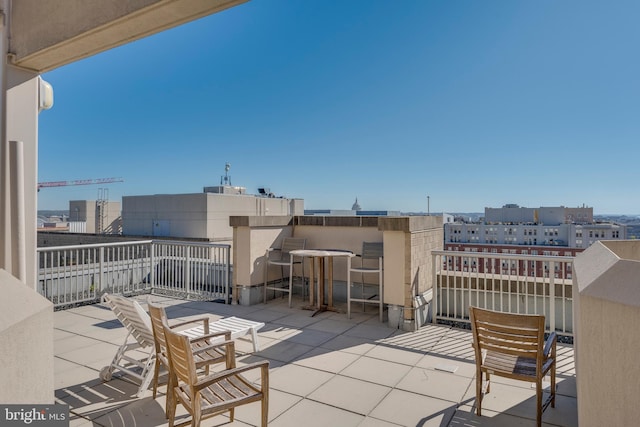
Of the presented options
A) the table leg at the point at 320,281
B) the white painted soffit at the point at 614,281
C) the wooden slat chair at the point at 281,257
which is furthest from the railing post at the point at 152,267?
the white painted soffit at the point at 614,281

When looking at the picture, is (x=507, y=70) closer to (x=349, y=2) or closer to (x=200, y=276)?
(x=349, y=2)

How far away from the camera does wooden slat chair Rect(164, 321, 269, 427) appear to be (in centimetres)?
207

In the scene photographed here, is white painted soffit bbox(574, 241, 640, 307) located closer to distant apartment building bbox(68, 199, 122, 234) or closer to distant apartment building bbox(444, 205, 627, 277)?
distant apartment building bbox(444, 205, 627, 277)

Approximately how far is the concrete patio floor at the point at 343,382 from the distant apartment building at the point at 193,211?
59.3 feet

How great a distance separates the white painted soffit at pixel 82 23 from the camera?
92.1 inches

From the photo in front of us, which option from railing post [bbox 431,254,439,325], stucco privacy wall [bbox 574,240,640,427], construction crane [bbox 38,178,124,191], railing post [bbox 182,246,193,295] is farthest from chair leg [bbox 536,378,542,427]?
construction crane [bbox 38,178,124,191]

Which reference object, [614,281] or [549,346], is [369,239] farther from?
[614,281]

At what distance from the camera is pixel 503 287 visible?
487 centimetres

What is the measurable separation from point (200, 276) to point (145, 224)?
20.7m

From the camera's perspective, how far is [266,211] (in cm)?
2605

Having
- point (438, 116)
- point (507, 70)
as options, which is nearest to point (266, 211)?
point (438, 116)

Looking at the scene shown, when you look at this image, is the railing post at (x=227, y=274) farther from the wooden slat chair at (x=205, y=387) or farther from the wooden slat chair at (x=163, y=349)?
the wooden slat chair at (x=205, y=387)

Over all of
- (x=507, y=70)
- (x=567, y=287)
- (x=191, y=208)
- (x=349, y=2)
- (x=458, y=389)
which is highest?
(x=349, y=2)

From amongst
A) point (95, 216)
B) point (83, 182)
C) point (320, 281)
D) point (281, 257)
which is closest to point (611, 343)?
point (320, 281)
